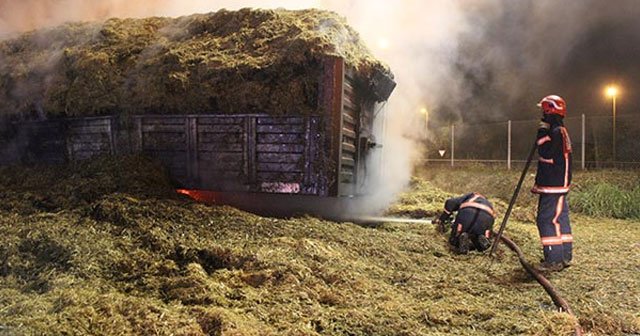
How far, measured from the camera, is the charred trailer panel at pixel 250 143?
6.86 m

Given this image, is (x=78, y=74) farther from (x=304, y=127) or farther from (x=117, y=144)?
(x=304, y=127)

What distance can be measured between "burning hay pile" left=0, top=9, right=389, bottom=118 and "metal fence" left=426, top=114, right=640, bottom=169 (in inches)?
390

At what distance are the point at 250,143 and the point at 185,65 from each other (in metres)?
1.54

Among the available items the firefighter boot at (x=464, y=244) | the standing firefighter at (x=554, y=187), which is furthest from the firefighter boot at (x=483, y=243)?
the standing firefighter at (x=554, y=187)

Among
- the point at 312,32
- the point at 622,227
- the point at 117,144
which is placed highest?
the point at 312,32

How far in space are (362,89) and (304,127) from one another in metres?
1.56

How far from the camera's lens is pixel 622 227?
9.52 metres

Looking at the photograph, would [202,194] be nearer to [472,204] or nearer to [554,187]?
[472,204]

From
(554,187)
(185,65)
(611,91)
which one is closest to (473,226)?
(554,187)

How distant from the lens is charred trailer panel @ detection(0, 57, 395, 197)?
22.5ft

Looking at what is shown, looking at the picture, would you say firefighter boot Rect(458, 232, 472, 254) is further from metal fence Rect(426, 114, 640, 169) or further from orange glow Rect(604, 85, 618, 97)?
orange glow Rect(604, 85, 618, 97)

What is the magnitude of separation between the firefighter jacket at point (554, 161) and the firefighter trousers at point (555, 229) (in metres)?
0.11

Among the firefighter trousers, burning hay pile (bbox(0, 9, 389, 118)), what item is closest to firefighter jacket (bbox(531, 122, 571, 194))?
the firefighter trousers

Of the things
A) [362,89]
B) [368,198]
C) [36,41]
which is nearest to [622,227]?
[368,198]
